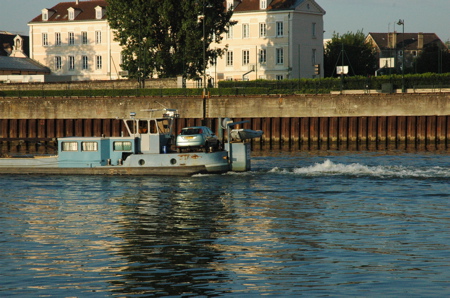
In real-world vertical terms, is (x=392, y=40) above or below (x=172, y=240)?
above

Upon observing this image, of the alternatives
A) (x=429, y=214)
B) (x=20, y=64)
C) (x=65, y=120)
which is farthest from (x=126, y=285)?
(x=20, y=64)

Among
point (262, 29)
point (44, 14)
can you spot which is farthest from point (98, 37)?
point (262, 29)

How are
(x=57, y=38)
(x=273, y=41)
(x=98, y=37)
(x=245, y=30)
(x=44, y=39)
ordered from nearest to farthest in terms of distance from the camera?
(x=273, y=41) → (x=245, y=30) → (x=98, y=37) → (x=57, y=38) → (x=44, y=39)

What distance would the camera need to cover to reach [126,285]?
65.1 feet

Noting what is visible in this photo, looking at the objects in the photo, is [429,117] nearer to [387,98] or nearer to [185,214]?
[387,98]

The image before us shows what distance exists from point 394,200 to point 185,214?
10.4 metres

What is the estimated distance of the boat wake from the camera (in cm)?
4316

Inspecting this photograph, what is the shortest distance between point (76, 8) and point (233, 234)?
100 m

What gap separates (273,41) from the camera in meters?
107

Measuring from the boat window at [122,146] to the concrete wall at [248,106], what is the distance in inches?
763

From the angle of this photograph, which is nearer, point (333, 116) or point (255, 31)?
point (333, 116)

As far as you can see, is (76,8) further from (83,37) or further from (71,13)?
(83,37)

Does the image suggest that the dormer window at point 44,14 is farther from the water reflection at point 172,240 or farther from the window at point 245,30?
the water reflection at point 172,240

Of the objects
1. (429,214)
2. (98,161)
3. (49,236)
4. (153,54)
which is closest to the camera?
(49,236)
